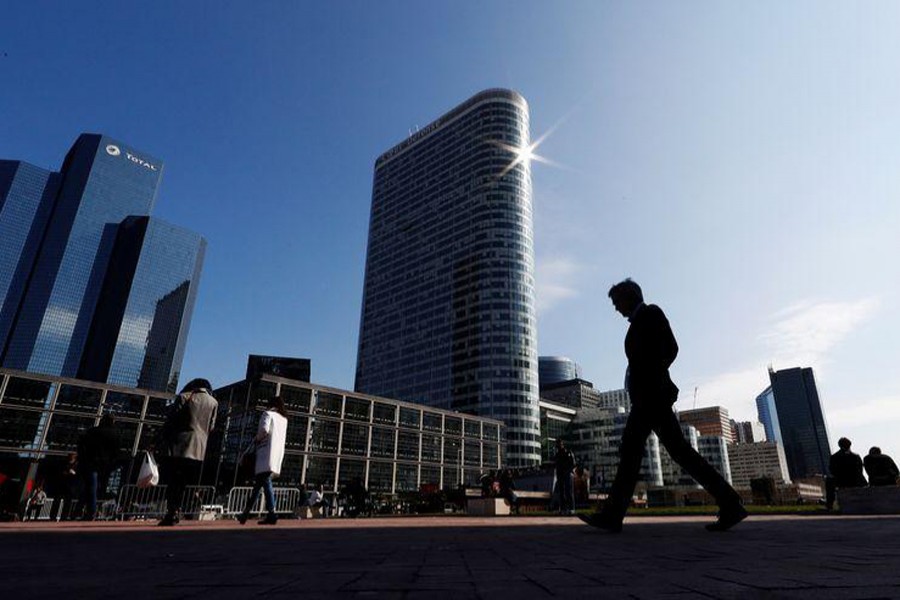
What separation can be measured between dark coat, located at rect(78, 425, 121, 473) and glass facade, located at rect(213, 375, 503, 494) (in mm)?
54566

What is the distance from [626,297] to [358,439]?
7832cm

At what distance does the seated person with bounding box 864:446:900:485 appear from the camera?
1027 centimetres

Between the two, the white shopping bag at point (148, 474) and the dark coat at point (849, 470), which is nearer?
the white shopping bag at point (148, 474)

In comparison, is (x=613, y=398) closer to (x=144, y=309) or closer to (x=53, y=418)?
(x=144, y=309)

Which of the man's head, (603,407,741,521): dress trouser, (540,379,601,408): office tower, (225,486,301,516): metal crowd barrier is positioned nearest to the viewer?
(603,407,741,521): dress trouser

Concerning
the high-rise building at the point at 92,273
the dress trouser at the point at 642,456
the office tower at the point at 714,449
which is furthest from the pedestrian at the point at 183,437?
the office tower at the point at 714,449

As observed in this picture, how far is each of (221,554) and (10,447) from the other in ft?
258

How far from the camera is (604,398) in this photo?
602ft

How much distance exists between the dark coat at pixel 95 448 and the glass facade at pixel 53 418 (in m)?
61.9

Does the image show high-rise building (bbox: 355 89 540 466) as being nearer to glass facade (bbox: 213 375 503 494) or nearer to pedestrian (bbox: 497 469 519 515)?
glass facade (bbox: 213 375 503 494)

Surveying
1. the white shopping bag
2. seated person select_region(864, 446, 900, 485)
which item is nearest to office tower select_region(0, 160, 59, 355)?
the white shopping bag

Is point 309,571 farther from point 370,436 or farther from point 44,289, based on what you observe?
point 44,289

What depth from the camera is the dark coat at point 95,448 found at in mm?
8984

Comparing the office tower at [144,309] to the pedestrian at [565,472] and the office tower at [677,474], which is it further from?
the pedestrian at [565,472]
